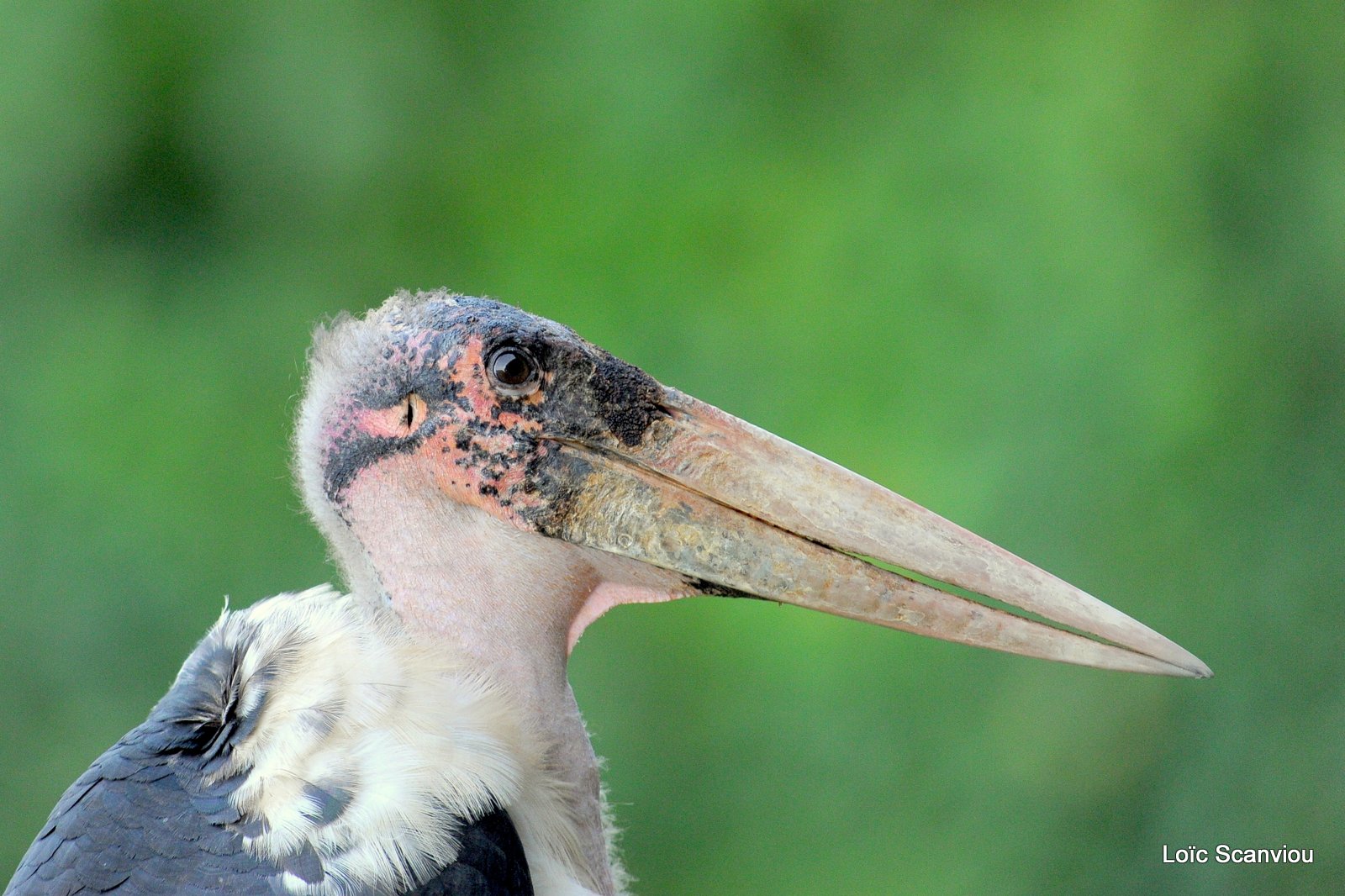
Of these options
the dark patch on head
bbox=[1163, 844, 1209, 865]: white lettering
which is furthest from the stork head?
bbox=[1163, 844, 1209, 865]: white lettering

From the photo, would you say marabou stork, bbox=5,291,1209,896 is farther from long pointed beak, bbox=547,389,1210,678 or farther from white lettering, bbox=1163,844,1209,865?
white lettering, bbox=1163,844,1209,865

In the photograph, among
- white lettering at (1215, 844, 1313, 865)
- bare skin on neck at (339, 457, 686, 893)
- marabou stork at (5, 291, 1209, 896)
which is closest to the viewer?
marabou stork at (5, 291, 1209, 896)

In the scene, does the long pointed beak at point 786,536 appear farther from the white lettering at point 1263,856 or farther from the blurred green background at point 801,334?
the white lettering at point 1263,856

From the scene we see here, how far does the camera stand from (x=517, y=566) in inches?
55.3

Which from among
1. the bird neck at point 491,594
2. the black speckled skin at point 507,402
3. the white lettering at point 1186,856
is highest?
the black speckled skin at point 507,402

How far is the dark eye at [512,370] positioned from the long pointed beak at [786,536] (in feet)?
0.26

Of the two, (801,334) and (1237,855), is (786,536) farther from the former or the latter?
(1237,855)

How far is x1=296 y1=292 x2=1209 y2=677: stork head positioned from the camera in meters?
1.39

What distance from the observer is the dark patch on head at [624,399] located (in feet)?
4.60

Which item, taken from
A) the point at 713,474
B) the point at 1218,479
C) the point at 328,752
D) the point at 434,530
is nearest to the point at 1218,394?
the point at 1218,479

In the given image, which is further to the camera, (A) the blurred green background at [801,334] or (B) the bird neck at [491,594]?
(A) the blurred green background at [801,334]

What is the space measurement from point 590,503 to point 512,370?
181 millimetres

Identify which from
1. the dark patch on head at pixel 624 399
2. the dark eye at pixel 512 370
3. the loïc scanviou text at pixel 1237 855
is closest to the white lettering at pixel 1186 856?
the loïc scanviou text at pixel 1237 855

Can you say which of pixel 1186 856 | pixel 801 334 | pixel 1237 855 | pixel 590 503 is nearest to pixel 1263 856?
pixel 1237 855
